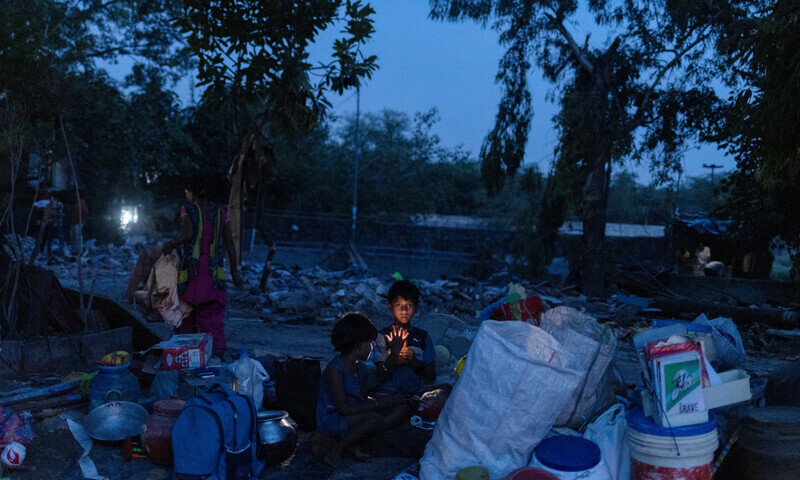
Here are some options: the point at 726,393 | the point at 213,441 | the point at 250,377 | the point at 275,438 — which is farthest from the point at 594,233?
the point at 213,441

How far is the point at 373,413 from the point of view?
12.3 ft

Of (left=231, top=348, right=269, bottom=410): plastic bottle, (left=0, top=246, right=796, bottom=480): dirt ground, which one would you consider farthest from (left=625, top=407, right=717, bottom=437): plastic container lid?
(left=231, top=348, right=269, bottom=410): plastic bottle

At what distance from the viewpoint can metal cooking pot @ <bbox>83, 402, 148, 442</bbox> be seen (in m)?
3.80

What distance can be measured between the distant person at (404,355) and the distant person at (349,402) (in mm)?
266

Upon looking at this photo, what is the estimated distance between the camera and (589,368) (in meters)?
3.54

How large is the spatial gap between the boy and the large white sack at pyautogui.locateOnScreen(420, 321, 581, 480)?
79 cm

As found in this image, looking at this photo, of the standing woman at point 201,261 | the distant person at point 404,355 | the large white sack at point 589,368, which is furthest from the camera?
the standing woman at point 201,261

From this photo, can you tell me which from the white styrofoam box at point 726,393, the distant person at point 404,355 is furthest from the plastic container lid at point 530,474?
the distant person at point 404,355

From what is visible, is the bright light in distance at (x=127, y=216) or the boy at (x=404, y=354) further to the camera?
the bright light in distance at (x=127, y=216)

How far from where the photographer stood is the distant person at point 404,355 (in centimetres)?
408

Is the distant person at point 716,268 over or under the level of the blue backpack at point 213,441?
over

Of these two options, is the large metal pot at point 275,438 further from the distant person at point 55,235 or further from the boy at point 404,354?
the distant person at point 55,235

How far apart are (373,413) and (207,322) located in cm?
216

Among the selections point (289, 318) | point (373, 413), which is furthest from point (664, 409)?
point (289, 318)
